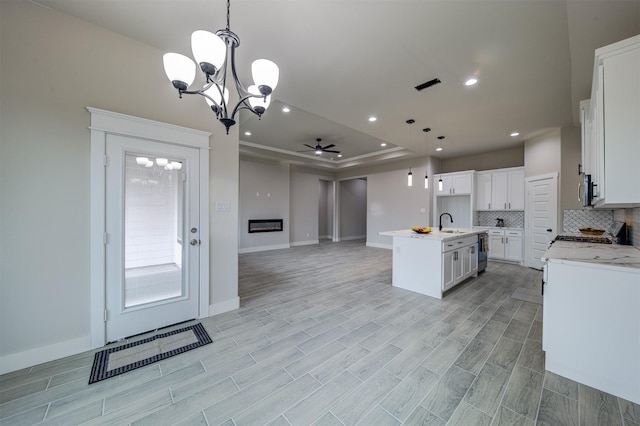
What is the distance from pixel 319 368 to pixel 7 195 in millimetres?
2866

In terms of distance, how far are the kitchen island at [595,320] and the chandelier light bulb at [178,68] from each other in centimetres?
304

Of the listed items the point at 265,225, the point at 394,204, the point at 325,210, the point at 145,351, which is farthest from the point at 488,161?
the point at 145,351

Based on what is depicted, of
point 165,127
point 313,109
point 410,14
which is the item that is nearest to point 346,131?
point 313,109

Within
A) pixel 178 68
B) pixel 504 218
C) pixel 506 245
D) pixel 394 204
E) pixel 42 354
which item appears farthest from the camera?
pixel 394 204

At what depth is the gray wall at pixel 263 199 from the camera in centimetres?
735

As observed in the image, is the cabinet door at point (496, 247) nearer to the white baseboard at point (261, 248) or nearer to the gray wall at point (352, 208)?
the gray wall at point (352, 208)

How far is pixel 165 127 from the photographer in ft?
8.34

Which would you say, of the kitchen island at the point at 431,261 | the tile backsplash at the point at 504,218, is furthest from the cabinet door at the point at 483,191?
the kitchen island at the point at 431,261

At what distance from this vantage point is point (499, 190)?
605cm

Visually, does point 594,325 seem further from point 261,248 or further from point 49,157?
point 261,248

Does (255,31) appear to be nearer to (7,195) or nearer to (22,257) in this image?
(7,195)

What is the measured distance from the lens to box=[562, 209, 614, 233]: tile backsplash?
4039 mm

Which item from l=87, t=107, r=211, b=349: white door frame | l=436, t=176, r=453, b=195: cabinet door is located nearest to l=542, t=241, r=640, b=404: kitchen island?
l=87, t=107, r=211, b=349: white door frame

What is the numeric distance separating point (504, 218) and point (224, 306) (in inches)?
279
